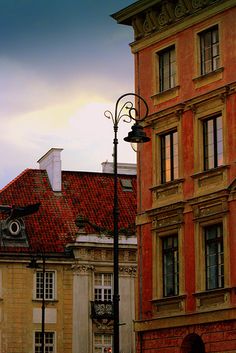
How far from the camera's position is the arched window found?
36.5 metres

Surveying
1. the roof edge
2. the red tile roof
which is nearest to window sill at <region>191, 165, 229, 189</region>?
the roof edge

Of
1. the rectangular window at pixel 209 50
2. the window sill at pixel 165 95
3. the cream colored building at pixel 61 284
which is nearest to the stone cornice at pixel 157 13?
the rectangular window at pixel 209 50

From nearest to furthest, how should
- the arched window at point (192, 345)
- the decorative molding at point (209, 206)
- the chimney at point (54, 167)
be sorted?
the decorative molding at point (209, 206), the arched window at point (192, 345), the chimney at point (54, 167)

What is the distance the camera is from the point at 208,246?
1430 inches

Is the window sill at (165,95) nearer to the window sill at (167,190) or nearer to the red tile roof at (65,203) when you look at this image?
the window sill at (167,190)

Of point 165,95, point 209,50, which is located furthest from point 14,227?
point 209,50

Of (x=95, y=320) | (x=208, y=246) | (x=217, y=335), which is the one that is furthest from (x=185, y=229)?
(x=95, y=320)

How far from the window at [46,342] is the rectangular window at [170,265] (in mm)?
20949

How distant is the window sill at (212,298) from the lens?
3484 centimetres

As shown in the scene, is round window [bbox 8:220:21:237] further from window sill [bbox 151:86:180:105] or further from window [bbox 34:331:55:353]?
window sill [bbox 151:86:180:105]

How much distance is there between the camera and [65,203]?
62.7m

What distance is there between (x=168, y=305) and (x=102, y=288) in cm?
2223

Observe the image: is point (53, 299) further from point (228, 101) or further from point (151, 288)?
point (228, 101)

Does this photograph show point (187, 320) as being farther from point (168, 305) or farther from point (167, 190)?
point (167, 190)
